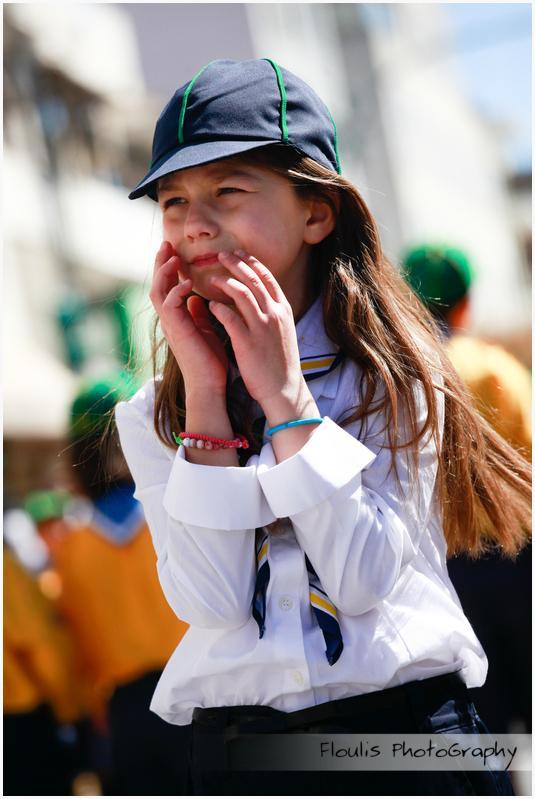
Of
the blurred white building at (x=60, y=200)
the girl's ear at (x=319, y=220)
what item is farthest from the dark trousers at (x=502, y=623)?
the blurred white building at (x=60, y=200)

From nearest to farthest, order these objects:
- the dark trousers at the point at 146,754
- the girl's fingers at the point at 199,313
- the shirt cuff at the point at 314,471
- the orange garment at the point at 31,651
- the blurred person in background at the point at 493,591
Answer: the shirt cuff at the point at 314,471 < the girl's fingers at the point at 199,313 < the blurred person in background at the point at 493,591 < the dark trousers at the point at 146,754 < the orange garment at the point at 31,651

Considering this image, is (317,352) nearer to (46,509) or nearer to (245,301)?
(245,301)

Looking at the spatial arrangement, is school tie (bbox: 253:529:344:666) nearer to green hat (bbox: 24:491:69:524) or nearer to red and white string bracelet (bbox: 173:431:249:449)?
red and white string bracelet (bbox: 173:431:249:449)

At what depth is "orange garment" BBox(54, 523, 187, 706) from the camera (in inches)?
185

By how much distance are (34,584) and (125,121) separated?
18833mm

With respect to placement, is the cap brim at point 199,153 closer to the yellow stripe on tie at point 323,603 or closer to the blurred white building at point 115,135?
the yellow stripe on tie at point 323,603

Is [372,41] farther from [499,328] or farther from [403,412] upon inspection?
[403,412]

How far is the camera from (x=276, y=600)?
202 cm

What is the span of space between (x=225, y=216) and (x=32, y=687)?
3651mm

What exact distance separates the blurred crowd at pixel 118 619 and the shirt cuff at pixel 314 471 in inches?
70.7

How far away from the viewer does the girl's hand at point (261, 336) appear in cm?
204

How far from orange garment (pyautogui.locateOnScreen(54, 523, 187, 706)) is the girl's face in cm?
269

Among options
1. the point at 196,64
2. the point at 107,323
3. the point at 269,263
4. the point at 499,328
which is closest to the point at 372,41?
the point at 196,64

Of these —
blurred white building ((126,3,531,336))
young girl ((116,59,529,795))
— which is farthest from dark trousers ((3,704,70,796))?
blurred white building ((126,3,531,336))
